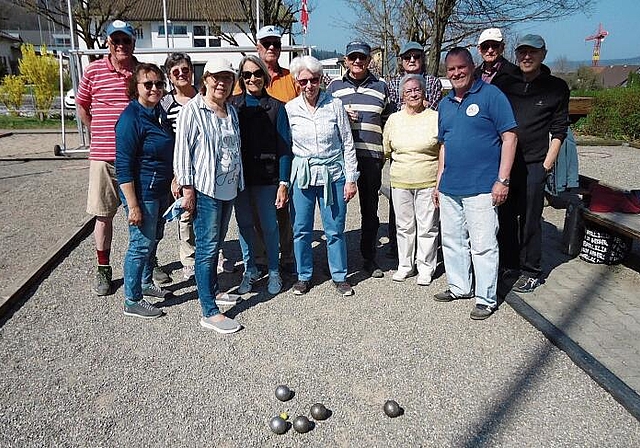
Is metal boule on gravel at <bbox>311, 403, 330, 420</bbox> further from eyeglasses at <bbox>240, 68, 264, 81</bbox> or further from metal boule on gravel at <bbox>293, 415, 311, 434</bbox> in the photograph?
eyeglasses at <bbox>240, 68, 264, 81</bbox>

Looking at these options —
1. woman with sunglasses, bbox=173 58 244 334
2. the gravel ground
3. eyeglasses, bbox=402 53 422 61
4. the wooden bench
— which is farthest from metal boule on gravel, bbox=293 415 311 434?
the wooden bench

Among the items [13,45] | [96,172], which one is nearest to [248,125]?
[96,172]

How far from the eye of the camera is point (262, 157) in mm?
4555

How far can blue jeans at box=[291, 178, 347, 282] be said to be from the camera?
15.7 feet

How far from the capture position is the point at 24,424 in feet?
10.3

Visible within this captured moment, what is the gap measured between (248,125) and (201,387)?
2.09 metres

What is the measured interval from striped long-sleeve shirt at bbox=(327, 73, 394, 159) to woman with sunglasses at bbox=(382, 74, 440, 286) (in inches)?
4.2

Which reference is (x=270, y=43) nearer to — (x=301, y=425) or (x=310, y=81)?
(x=310, y=81)

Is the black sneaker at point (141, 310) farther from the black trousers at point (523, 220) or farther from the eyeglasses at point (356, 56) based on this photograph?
the black trousers at point (523, 220)

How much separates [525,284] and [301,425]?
2833mm

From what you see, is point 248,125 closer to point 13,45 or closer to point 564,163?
point 564,163

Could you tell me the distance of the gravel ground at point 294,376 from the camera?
3055mm

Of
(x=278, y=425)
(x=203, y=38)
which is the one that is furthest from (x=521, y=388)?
(x=203, y=38)

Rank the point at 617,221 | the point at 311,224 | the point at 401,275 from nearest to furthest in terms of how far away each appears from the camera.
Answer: the point at 311,224 → the point at 617,221 → the point at 401,275
